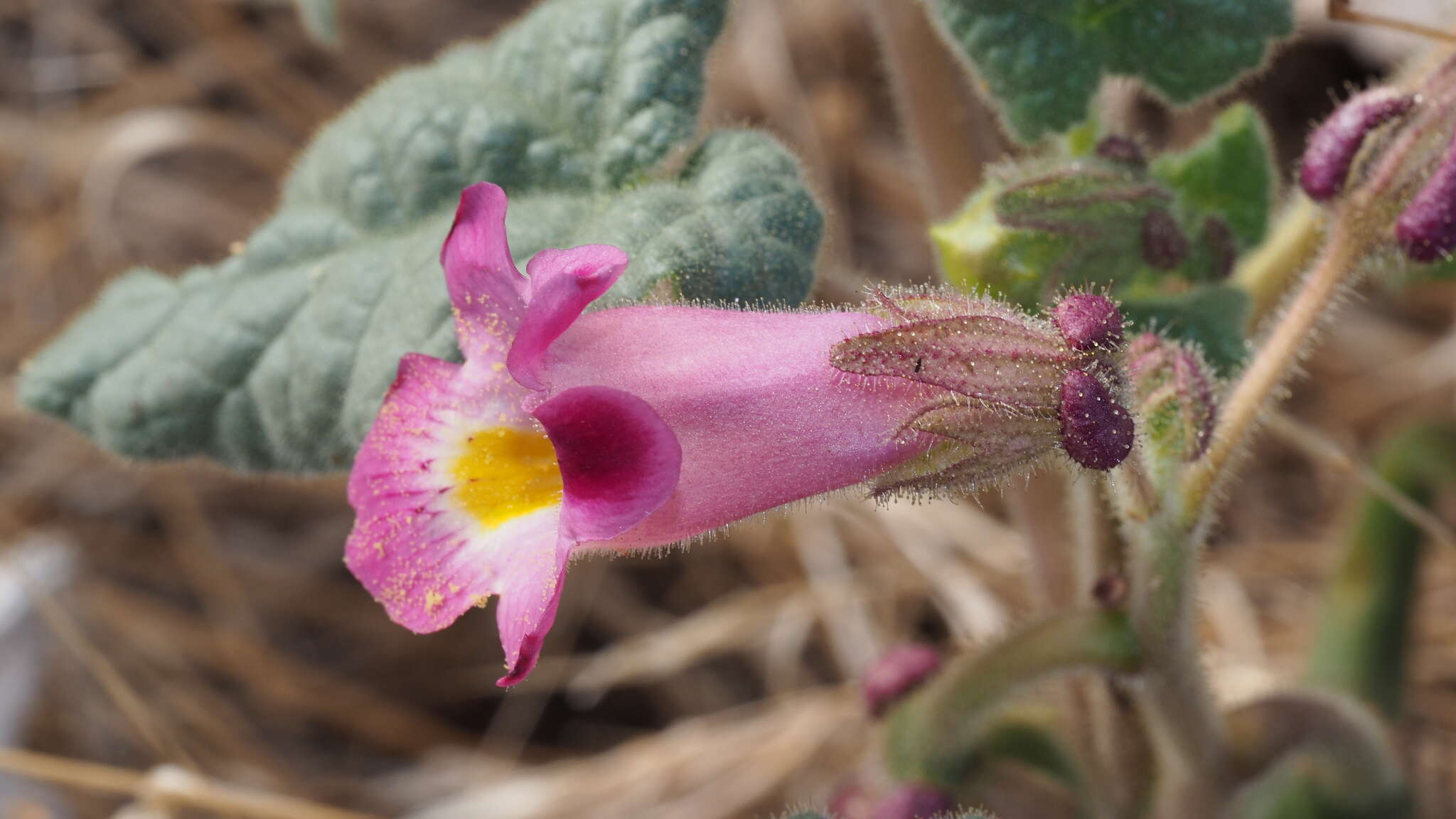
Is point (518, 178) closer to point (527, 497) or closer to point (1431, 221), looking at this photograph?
point (527, 497)

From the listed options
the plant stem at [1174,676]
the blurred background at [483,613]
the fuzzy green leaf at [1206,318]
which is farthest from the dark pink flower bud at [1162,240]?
the blurred background at [483,613]

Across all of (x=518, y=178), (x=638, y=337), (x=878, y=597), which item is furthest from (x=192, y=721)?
(x=638, y=337)

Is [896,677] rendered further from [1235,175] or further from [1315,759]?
[1235,175]

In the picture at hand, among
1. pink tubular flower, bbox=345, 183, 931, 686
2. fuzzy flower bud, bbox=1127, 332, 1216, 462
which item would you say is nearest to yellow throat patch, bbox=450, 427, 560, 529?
pink tubular flower, bbox=345, 183, 931, 686

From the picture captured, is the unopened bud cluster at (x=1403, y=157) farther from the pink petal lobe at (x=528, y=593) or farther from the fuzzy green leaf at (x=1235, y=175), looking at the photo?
the pink petal lobe at (x=528, y=593)

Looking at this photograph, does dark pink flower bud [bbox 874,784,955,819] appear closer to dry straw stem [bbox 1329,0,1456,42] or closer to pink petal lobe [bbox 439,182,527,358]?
pink petal lobe [bbox 439,182,527,358]
